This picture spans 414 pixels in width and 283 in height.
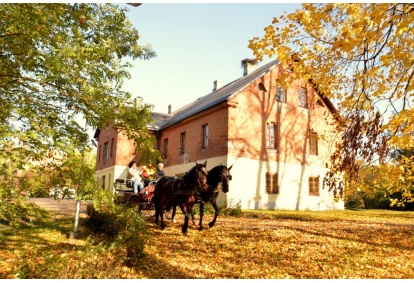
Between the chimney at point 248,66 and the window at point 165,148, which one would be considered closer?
the window at point 165,148

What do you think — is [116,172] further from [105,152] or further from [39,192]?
[39,192]

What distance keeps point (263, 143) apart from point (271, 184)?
2817 mm

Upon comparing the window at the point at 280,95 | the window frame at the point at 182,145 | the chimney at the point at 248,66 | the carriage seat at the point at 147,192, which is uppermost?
the chimney at the point at 248,66

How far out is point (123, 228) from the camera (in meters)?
7.96

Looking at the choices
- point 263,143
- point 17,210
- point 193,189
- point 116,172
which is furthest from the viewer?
point 116,172

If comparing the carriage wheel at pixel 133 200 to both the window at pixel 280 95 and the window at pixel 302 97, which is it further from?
the window at pixel 302 97

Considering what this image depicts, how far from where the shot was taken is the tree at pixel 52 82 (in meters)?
4.32

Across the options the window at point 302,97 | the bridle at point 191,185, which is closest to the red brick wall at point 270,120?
the window at point 302,97

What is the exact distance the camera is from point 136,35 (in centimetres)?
781

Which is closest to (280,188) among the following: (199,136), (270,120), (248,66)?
(270,120)

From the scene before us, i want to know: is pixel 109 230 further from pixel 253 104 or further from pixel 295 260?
pixel 253 104

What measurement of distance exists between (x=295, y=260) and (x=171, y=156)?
1917 cm

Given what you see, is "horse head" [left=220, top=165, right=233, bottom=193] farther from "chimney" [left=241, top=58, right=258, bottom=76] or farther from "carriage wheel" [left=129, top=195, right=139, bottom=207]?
"chimney" [left=241, top=58, right=258, bottom=76]
